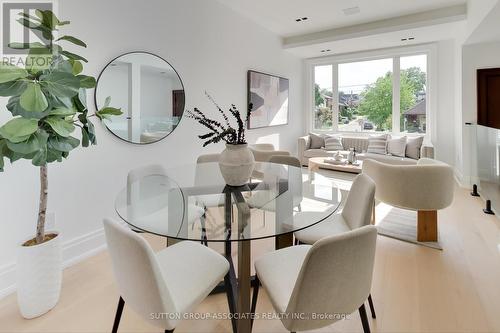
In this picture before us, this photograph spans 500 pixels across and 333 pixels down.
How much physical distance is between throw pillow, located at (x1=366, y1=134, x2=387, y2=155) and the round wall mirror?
3.89 meters

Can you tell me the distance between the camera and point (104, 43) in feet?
8.13

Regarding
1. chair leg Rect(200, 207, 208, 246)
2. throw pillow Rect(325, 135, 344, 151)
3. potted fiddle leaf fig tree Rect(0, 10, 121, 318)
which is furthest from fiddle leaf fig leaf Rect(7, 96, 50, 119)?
throw pillow Rect(325, 135, 344, 151)

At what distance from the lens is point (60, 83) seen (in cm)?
154

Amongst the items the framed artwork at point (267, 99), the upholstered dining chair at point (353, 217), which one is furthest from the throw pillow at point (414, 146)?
the upholstered dining chair at point (353, 217)

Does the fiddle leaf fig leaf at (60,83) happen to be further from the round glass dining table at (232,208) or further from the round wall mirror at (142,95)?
the round wall mirror at (142,95)

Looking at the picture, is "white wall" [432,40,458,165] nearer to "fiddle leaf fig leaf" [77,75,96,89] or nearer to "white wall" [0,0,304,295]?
"white wall" [0,0,304,295]

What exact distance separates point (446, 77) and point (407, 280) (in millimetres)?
4735

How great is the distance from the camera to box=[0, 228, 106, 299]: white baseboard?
1.94m

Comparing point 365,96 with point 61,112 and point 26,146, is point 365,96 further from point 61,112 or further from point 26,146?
point 26,146

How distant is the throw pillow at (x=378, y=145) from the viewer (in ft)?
17.4

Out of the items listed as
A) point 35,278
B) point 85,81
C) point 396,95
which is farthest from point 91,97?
point 396,95

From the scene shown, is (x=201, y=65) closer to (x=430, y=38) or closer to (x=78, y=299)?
(x=78, y=299)

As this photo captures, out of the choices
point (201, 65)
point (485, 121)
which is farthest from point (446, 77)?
point (201, 65)

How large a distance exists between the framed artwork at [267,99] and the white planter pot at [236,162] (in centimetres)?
289
